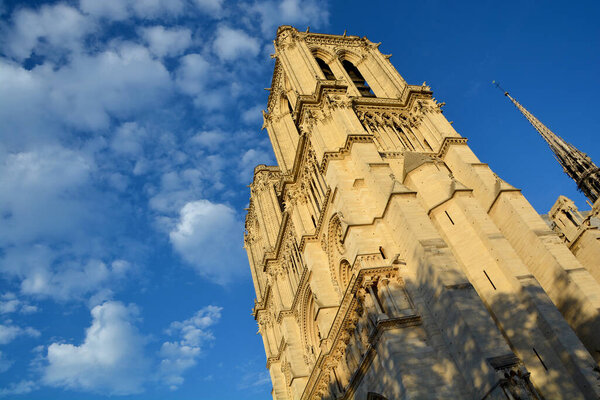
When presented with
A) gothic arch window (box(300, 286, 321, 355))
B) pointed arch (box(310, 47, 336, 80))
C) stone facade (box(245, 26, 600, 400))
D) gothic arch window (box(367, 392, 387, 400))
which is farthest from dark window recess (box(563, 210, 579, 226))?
gothic arch window (box(367, 392, 387, 400))

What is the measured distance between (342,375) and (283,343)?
32.6ft

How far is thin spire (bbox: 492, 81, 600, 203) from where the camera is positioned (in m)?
48.2

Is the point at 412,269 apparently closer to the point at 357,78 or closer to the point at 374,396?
the point at 374,396

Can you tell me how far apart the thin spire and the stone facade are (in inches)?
1141

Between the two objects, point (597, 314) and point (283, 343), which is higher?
point (283, 343)

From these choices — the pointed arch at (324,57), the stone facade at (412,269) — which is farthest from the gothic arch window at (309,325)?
the pointed arch at (324,57)

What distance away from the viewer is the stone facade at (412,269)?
49.9 feet

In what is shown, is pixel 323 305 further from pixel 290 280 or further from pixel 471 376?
pixel 471 376

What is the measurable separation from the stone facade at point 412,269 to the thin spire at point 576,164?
2897cm

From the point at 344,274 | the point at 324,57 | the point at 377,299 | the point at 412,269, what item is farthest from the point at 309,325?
the point at 324,57

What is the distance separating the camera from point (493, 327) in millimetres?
15078

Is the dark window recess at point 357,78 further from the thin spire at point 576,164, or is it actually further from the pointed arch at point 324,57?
the thin spire at point 576,164

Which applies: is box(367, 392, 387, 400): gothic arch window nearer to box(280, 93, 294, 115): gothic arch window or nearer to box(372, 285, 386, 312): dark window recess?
box(372, 285, 386, 312): dark window recess

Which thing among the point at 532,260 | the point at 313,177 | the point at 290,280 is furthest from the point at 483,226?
the point at 290,280
